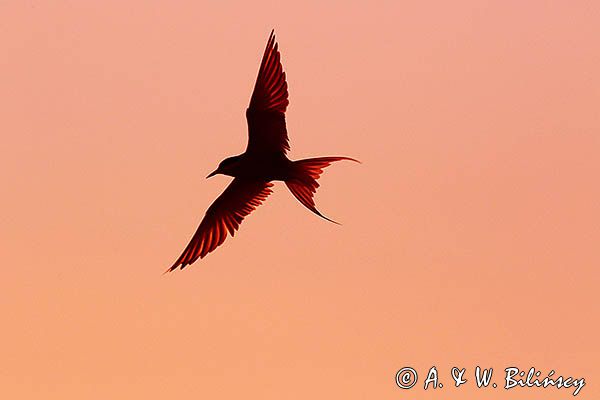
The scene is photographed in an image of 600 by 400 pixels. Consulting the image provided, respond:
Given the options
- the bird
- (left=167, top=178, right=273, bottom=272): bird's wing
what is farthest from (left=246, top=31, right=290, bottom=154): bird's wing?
(left=167, top=178, right=273, bottom=272): bird's wing

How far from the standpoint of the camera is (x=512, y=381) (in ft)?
56.0

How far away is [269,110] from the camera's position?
50.0 feet

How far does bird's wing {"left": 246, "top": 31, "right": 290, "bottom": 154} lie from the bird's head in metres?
0.27

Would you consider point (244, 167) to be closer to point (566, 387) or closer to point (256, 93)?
point (256, 93)

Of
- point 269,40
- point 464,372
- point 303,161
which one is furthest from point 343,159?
point 464,372

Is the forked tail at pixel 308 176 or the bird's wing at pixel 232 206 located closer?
the forked tail at pixel 308 176

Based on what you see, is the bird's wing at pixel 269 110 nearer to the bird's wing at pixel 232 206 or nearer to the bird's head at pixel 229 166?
the bird's head at pixel 229 166

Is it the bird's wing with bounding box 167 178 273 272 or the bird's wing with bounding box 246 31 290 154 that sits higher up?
the bird's wing with bounding box 246 31 290 154

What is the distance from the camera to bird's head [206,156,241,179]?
50.5 feet

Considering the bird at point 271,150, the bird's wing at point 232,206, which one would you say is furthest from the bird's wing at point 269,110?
the bird's wing at point 232,206

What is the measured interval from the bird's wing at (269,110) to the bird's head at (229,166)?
268mm

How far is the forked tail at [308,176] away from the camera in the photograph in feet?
49.4

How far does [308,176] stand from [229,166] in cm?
89

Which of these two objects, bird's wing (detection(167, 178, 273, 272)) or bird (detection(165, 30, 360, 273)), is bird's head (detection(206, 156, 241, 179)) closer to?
bird (detection(165, 30, 360, 273))
